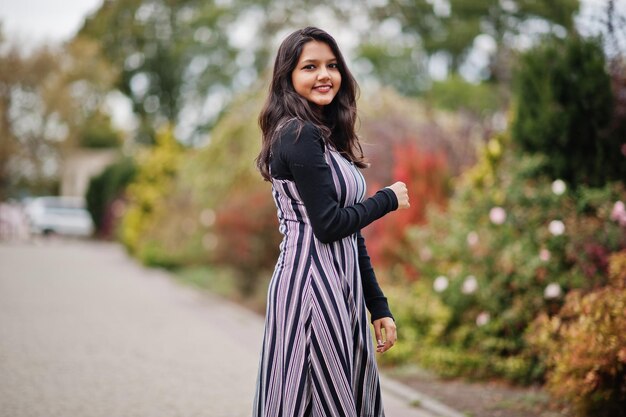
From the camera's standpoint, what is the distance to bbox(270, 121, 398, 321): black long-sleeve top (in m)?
2.52

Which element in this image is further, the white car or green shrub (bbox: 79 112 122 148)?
green shrub (bbox: 79 112 122 148)

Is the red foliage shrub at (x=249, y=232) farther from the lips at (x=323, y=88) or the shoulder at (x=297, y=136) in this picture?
the shoulder at (x=297, y=136)

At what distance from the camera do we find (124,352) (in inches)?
296

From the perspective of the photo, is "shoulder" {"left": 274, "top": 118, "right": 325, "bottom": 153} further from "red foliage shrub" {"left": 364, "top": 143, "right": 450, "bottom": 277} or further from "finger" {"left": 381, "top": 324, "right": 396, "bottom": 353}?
"red foliage shrub" {"left": 364, "top": 143, "right": 450, "bottom": 277}

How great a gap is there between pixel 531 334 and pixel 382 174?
6238 mm

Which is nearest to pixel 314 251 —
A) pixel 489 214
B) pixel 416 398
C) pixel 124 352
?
pixel 416 398

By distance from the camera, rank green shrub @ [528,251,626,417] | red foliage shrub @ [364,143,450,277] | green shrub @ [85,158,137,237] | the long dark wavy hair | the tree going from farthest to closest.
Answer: the tree, green shrub @ [85,158,137,237], red foliage shrub @ [364,143,450,277], green shrub @ [528,251,626,417], the long dark wavy hair

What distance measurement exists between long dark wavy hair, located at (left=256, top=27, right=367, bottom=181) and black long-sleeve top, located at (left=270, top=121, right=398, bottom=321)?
59mm

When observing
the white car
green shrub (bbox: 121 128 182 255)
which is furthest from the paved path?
the white car

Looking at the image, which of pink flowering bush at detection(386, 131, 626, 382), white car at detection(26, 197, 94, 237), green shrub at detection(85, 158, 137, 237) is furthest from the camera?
white car at detection(26, 197, 94, 237)

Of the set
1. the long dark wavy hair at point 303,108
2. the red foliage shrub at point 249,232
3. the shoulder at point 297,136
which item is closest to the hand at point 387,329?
the long dark wavy hair at point 303,108

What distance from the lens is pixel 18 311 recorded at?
10219 mm

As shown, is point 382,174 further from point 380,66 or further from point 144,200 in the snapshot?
point 380,66

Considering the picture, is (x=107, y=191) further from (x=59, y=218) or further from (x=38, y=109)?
(x=38, y=109)
